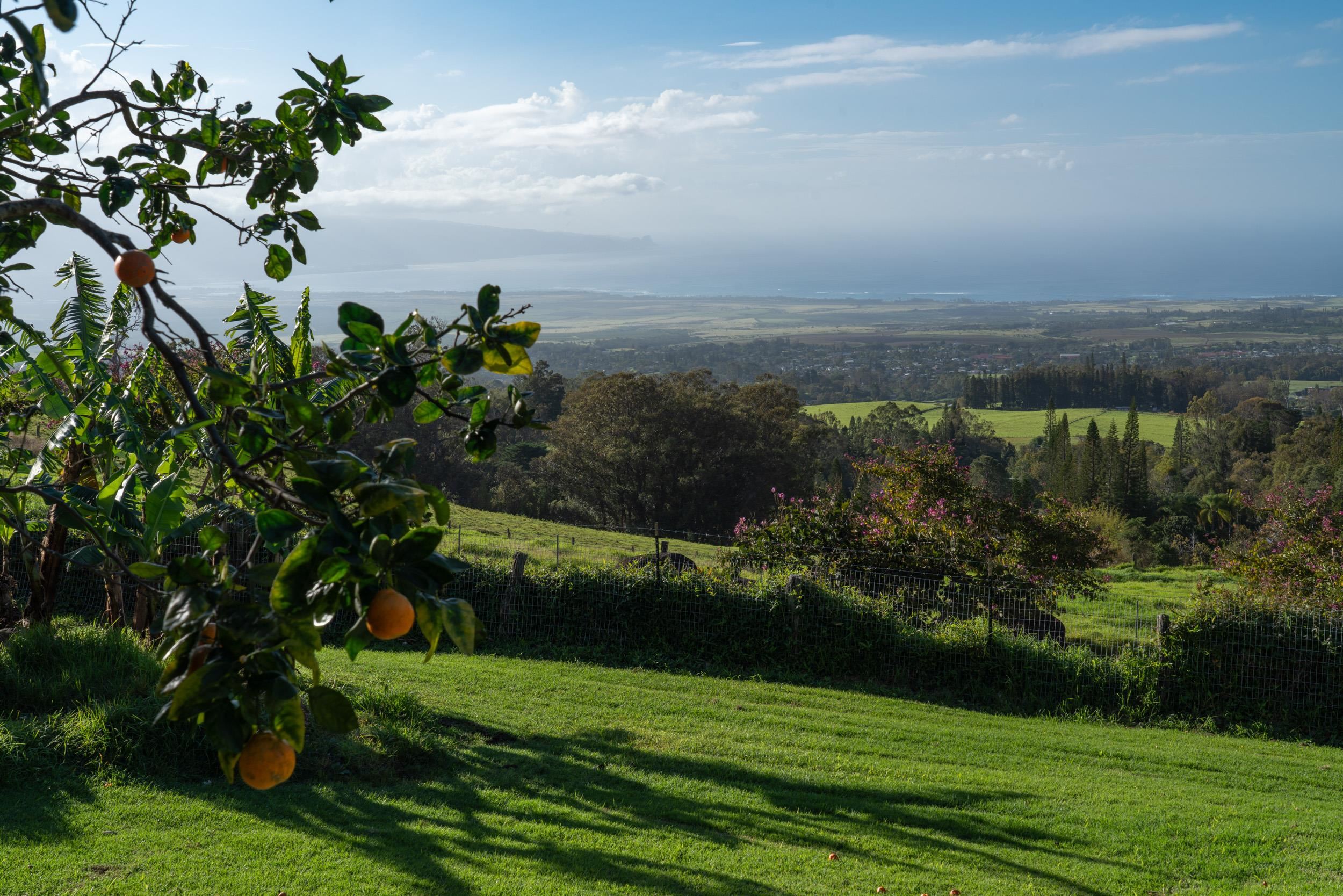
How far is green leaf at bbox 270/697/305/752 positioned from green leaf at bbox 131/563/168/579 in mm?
292

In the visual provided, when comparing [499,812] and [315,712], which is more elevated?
[315,712]

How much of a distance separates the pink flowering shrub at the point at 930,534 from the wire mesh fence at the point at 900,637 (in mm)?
1020

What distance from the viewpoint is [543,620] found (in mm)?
11836

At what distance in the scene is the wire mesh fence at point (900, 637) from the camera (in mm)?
10516

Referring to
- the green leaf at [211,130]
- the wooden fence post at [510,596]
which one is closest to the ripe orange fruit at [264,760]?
the green leaf at [211,130]

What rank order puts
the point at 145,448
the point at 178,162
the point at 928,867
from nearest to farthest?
1. the point at 145,448
2. the point at 178,162
3. the point at 928,867

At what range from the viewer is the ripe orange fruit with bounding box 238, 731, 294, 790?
1.14m

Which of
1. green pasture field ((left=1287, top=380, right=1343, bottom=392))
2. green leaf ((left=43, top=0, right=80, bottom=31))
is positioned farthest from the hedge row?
green pasture field ((left=1287, top=380, right=1343, bottom=392))

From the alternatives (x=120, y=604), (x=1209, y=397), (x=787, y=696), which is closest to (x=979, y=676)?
(x=787, y=696)

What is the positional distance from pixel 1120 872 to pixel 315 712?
19.5ft

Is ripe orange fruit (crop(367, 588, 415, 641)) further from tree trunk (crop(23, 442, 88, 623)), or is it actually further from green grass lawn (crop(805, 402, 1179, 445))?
green grass lawn (crop(805, 402, 1179, 445))

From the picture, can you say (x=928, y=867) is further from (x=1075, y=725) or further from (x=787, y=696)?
(x=1075, y=725)

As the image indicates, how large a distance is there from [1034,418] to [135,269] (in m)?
84.5

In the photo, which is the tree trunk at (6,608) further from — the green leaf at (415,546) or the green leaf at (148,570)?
the green leaf at (415,546)
